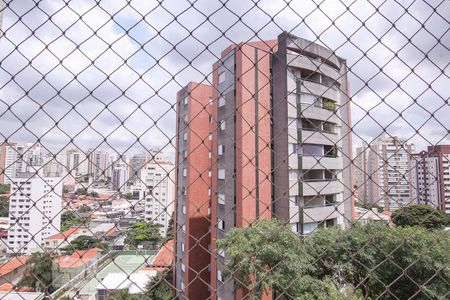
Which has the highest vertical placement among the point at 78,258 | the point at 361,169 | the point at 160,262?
the point at 361,169

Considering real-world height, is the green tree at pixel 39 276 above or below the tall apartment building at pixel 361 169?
below

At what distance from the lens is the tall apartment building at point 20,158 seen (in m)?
0.92

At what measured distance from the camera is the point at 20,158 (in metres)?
0.90

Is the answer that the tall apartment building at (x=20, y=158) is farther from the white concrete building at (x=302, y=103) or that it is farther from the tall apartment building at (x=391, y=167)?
the tall apartment building at (x=391, y=167)

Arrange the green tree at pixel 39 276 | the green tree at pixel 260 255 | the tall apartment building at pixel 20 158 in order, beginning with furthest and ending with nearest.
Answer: the green tree at pixel 260 255
the green tree at pixel 39 276
the tall apartment building at pixel 20 158

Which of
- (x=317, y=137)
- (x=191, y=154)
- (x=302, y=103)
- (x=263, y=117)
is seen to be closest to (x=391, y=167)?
(x=263, y=117)

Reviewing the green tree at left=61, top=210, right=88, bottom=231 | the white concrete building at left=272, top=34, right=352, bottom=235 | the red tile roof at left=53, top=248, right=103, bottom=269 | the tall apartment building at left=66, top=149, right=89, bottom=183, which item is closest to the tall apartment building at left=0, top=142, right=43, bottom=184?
the tall apartment building at left=66, top=149, right=89, bottom=183

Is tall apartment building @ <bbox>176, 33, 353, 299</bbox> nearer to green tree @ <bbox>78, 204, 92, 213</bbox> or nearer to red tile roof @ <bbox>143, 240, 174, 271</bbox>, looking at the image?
red tile roof @ <bbox>143, 240, 174, 271</bbox>

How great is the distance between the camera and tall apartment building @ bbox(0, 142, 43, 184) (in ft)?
3.02

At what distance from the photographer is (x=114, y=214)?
1.12m

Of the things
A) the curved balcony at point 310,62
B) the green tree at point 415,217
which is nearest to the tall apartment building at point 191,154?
the curved balcony at point 310,62

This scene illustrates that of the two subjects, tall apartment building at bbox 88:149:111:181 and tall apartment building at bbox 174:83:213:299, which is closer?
tall apartment building at bbox 88:149:111:181

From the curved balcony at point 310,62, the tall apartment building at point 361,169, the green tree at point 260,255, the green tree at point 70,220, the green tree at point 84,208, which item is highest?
the curved balcony at point 310,62

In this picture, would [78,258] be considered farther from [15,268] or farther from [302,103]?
[302,103]
